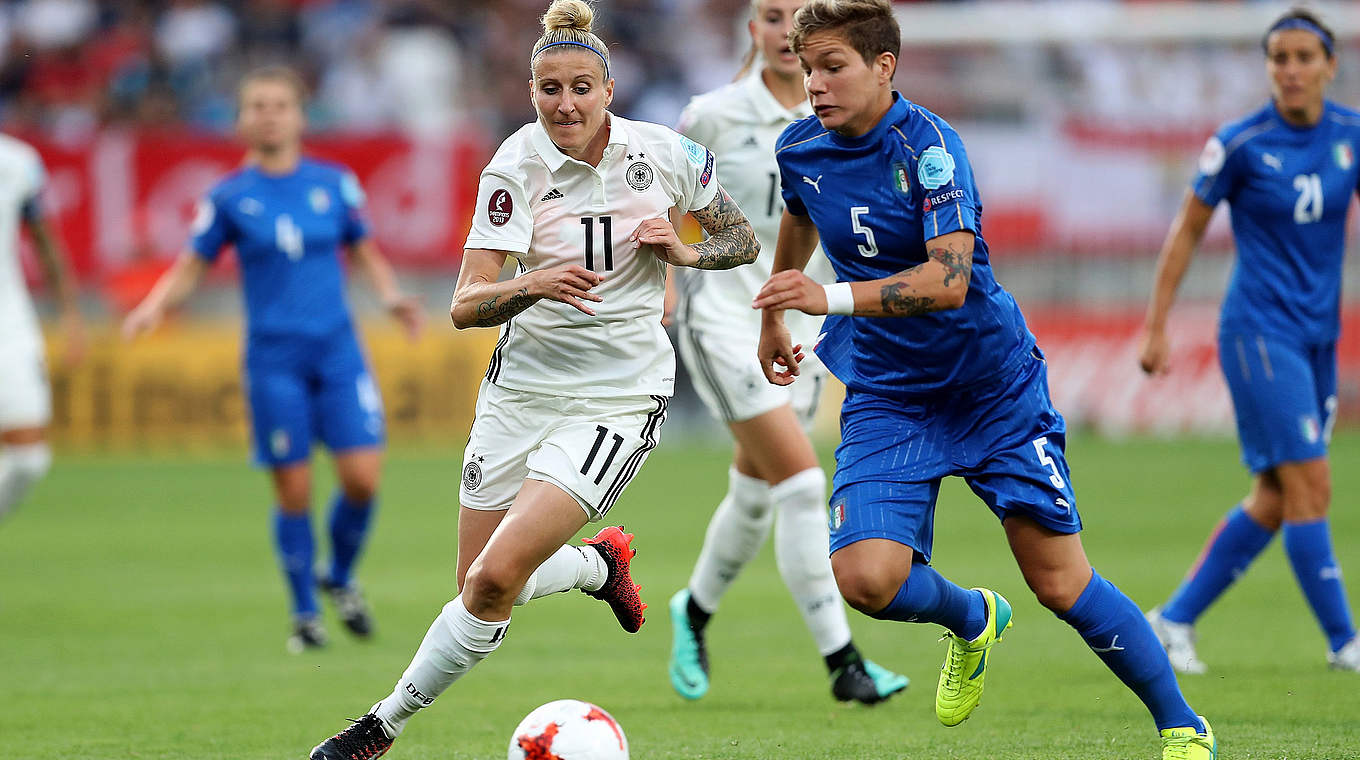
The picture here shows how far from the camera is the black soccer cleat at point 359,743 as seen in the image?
5227mm

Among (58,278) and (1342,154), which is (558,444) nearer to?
(1342,154)

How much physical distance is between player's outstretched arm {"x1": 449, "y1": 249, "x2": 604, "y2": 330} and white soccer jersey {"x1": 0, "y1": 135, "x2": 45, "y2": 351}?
529 centimetres

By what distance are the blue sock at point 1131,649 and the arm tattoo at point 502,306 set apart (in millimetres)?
1928

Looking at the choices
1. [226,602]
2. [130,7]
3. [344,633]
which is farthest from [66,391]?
[344,633]

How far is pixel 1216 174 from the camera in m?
7.31

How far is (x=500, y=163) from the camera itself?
5.29 meters

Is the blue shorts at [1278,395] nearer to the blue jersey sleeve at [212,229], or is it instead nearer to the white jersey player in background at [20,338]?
the blue jersey sleeve at [212,229]

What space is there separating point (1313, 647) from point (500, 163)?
194 inches

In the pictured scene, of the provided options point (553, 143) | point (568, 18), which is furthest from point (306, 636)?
point (568, 18)

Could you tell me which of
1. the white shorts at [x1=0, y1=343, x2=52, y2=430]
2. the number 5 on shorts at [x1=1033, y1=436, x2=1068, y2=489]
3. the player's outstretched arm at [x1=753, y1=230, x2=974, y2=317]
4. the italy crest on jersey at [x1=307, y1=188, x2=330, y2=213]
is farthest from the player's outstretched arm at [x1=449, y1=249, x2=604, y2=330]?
the white shorts at [x1=0, y1=343, x2=52, y2=430]

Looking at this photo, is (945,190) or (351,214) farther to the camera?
(351,214)

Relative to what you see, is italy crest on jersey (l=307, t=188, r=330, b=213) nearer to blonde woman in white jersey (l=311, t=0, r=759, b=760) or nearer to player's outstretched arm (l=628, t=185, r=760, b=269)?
blonde woman in white jersey (l=311, t=0, r=759, b=760)

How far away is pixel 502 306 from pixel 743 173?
2.53 m

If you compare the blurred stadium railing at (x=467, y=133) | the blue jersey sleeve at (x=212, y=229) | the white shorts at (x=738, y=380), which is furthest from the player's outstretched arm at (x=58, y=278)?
the blurred stadium railing at (x=467, y=133)
